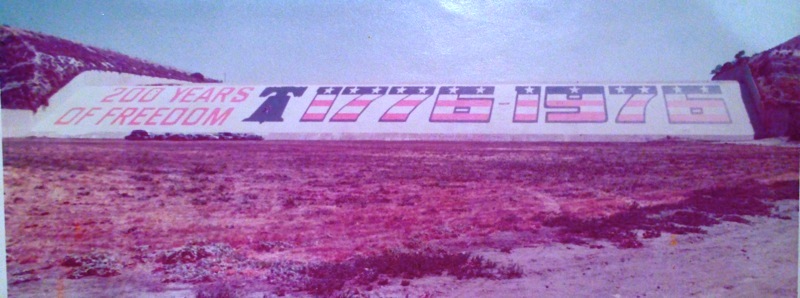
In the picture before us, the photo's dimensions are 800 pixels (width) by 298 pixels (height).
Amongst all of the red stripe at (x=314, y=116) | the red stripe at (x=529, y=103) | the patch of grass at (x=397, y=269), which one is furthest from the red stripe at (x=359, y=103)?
the patch of grass at (x=397, y=269)

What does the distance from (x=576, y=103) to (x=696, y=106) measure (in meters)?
2.63

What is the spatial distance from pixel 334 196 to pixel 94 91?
16.9 ft

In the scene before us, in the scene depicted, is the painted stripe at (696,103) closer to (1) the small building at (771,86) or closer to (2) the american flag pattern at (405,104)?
(1) the small building at (771,86)

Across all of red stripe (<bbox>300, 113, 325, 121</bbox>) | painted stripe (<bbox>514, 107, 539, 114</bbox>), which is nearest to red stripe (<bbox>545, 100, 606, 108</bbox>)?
painted stripe (<bbox>514, 107, 539, 114</bbox>)

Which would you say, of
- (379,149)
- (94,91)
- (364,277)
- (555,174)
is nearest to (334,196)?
(364,277)

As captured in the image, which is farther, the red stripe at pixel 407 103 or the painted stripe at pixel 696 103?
the red stripe at pixel 407 103

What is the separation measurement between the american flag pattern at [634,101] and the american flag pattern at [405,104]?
3.23m

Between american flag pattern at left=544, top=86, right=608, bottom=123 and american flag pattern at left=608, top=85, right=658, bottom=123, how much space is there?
298 millimetres

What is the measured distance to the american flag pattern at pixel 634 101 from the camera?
8.05m

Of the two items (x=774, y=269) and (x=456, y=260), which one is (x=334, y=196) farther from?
(x=774, y=269)

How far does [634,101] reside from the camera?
330 inches

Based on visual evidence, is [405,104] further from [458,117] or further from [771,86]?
[771,86]

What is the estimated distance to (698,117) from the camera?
25.3ft

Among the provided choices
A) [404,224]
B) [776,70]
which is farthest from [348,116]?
[776,70]
